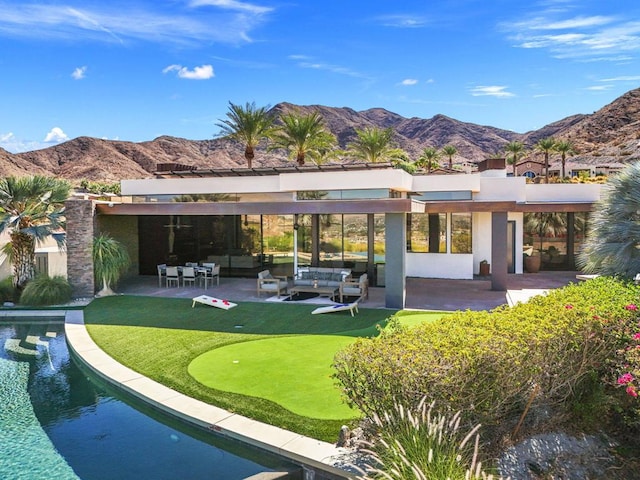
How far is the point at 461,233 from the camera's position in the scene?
823 inches

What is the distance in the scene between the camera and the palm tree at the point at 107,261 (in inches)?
685

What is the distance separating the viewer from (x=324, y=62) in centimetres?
7938

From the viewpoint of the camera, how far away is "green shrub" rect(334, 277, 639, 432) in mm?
5203

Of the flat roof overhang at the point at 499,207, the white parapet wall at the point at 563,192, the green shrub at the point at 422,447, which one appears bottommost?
the green shrub at the point at 422,447

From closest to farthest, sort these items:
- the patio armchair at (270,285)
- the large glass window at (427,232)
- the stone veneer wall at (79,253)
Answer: the patio armchair at (270,285) < the stone veneer wall at (79,253) < the large glass window at (427,232)

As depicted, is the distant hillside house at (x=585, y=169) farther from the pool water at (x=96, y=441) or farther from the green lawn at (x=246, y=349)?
the pool water at (x=96, y=441)

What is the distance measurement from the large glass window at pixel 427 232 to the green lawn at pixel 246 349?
7.53 m

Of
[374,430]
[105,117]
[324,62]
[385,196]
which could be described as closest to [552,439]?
[374,430]

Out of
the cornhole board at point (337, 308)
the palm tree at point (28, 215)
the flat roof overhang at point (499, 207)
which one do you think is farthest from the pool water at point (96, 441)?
the flat roof overhang at point (499, 207)

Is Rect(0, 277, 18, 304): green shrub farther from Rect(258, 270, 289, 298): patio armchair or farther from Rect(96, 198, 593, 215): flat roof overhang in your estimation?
Rect(258, 270, 289, 298): patio armchair

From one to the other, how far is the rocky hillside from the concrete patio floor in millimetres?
64477

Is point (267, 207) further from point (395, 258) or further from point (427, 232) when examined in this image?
point (427, 232)

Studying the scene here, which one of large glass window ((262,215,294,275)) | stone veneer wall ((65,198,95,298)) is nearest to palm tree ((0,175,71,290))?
stone veneer wall ((65,198,95,298))

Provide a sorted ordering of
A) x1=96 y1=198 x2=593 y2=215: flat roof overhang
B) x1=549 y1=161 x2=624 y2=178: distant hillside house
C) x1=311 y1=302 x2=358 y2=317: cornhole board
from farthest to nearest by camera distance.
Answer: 1. x1=549 y1=161 x2=624 y2=178: distant hillside house
2. x1=96 y1=198 x2=593 y2=215: flat roof overhang
3. x1=311 y1=302 x2=358 y2=317: cornhole board
